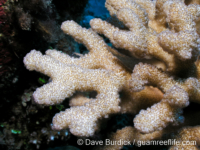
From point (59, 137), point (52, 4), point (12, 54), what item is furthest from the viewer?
point (59, 137)

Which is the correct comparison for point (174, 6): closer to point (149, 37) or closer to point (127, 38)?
point (149, 37)

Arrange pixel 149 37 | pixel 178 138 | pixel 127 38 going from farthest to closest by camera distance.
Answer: pixel 178 138 < pixel 149 37 < pixel 127 38

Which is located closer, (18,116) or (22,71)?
(22,71)

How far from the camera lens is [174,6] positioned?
101 centimetres

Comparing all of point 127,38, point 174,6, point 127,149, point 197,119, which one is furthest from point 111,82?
point 127,149

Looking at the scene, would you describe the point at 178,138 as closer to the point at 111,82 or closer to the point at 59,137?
the point at 111,82

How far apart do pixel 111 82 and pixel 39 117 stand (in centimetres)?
151

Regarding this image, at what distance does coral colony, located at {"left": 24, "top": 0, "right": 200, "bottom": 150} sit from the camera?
0.93 meters

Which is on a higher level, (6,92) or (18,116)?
→ (6,92)

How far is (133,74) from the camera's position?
112 centimetres

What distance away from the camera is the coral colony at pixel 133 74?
0.93 meters

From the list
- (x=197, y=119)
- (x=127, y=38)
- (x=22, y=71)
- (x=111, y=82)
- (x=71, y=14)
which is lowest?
(x=197, y=119)

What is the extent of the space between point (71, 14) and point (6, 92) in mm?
1495

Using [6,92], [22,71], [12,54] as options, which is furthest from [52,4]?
[6,92]
